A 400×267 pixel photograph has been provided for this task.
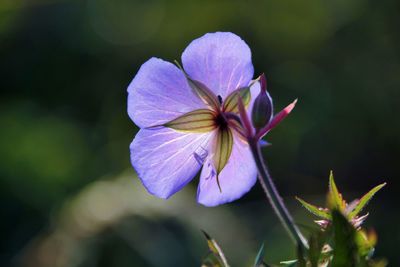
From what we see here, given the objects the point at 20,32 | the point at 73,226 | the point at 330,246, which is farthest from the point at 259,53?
the point at 330,246

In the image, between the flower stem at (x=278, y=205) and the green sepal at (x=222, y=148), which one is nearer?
the flower stem at (x=278, y=205)

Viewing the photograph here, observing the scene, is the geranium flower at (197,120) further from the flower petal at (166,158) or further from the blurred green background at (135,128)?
the blurred green background at (135,128)

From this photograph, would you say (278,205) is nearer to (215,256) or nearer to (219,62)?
(215,256)

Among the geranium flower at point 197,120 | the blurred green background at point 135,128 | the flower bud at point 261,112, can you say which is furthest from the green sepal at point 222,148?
the blurred green background at point 135,128

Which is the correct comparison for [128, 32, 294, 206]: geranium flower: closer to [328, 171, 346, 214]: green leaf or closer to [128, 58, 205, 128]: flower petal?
[128, 58, 205, 128]: flower petal

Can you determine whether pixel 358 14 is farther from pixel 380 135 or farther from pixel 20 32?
pixel 20 32

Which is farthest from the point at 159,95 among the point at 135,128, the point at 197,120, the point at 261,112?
the point at 135,128
